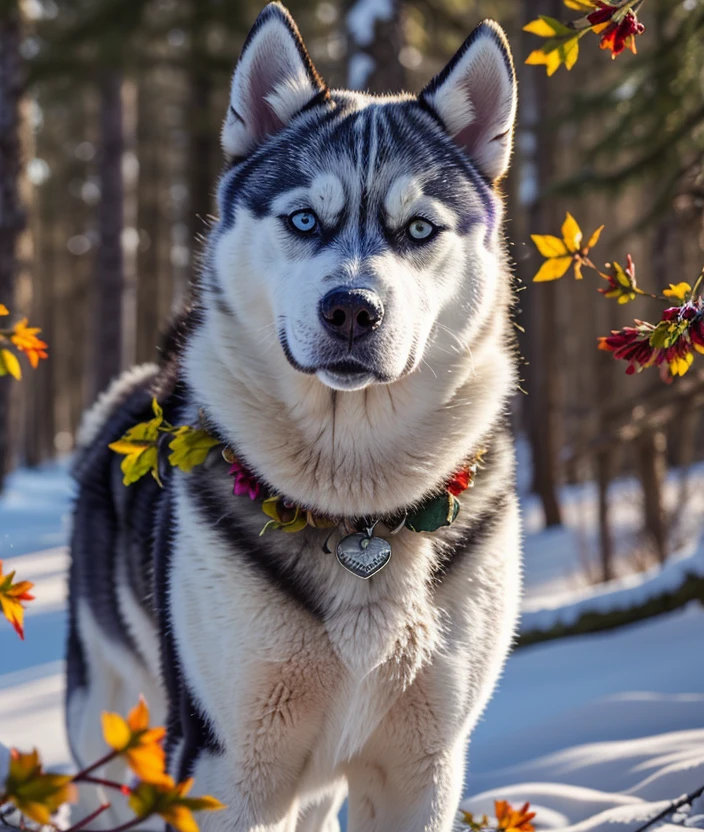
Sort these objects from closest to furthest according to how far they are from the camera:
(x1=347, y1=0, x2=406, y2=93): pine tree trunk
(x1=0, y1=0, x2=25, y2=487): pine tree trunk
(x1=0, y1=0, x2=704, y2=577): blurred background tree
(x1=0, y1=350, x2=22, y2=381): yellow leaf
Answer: (x1=0, y1=350, x2=22, y2=381): yellow leaf → (x1=0, y1=0, x2=704, y2=577): blurred background tree → (x1=347, y1=0, x2=406, y2=93): pine tree trunk → (x1=0, y1=0, x2=25, y2=487): pine tree trunk

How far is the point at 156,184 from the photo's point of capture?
2173cm

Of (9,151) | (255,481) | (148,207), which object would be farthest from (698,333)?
(148,207)

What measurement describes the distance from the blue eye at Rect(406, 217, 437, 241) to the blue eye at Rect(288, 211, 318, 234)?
0.25 metres

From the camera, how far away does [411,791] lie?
2.31 meters

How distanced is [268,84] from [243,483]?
1.19 m

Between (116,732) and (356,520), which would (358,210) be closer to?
(356,520)

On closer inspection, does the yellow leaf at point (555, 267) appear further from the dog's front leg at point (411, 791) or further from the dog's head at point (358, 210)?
the dog's front leg at point (411, 791)

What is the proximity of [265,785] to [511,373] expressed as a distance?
1.30 metres

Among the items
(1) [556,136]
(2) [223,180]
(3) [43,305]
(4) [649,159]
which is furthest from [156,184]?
(2) [223,180]

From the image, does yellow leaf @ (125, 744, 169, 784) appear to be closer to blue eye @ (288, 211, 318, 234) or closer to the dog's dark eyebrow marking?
the dog's dark eyebrow marking

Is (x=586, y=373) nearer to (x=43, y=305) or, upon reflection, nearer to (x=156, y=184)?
(x=156, y=184)

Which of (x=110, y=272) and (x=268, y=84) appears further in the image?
(x=110, y=272)

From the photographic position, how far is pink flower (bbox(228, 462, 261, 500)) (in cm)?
233

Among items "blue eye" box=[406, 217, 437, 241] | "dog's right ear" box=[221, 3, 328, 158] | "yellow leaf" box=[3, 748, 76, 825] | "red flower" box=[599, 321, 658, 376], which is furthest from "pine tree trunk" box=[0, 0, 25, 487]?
"yellow leaf" box=[3, 748, 76, 825]
